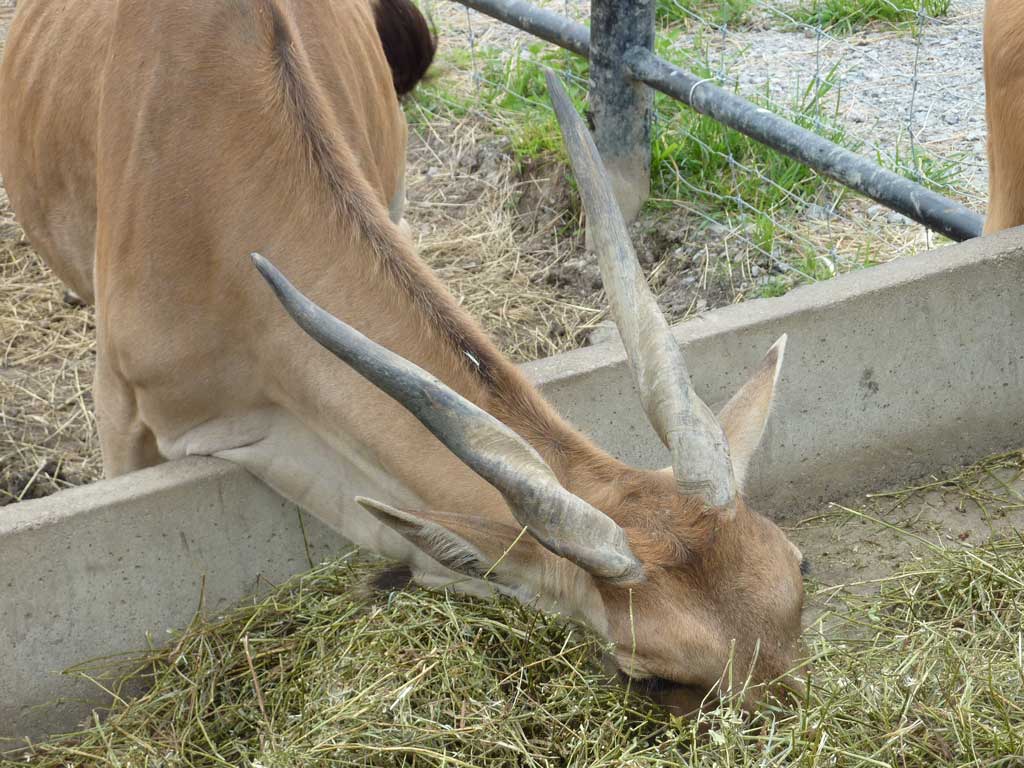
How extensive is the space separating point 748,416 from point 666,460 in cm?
99

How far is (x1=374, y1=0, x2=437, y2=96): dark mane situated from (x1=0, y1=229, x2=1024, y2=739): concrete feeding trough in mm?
1943

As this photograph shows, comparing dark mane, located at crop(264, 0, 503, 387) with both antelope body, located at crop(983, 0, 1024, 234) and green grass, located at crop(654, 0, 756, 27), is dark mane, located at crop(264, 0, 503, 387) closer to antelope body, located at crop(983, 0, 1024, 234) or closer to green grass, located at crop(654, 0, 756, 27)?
antelope body, located at crop(983, 0, 1024, 234)

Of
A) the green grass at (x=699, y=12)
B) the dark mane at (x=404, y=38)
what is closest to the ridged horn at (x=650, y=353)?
the dark mane at (x=404, y=38)

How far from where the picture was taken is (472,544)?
2.45m

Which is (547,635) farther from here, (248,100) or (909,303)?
(909,303)

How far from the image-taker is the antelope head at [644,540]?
90.7 inches

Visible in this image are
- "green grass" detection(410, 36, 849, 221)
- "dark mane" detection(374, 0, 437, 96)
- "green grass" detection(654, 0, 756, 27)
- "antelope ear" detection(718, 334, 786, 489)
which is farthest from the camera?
"green grass" detection(654, 0, 756, 27)

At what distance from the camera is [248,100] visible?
300 centimetres

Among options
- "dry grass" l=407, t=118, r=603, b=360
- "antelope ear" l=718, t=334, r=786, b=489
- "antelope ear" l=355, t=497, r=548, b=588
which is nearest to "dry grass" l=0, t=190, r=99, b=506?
"dry grass" l=407, t=118, r=603, b=360

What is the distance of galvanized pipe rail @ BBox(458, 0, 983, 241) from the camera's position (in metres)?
4.18

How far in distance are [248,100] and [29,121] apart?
47.8 inches

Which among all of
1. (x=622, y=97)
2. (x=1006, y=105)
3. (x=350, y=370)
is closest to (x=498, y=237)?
(x=622, y=97)

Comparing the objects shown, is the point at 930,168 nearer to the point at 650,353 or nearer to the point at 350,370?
the point at 650,353

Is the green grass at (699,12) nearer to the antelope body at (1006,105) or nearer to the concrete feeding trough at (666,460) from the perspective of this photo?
the antelope body at (1006,105)
